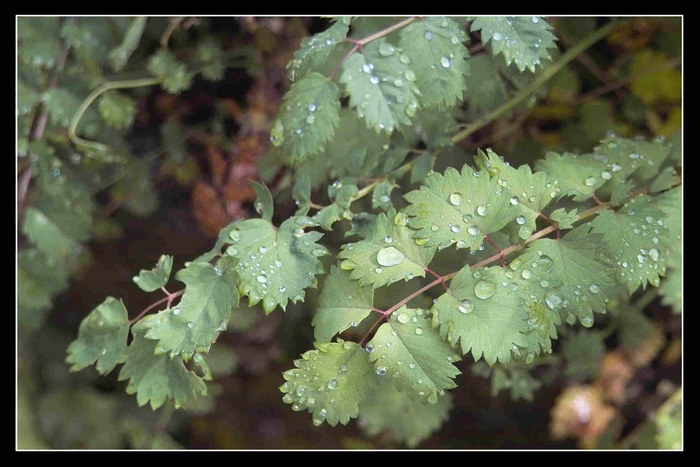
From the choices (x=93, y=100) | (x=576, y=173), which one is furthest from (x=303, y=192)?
(x=93, y=100)

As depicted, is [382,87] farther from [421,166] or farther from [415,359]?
[415,359]

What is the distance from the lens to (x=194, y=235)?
1.92m

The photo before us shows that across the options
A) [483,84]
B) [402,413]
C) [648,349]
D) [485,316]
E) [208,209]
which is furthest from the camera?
[648,349]

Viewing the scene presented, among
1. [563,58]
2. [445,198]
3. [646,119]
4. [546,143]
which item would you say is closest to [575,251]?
[445,198]

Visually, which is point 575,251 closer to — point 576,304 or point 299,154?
point 576,304

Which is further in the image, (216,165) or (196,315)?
(216,165)

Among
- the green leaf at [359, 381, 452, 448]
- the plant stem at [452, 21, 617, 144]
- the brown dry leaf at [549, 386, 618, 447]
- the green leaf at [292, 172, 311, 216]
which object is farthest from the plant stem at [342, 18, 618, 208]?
the brown dry leaf at [549, 386, 618, 447]

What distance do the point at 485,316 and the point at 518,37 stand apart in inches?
22.0

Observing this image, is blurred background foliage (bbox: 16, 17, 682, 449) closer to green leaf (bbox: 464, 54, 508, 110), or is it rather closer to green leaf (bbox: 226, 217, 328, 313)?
green leaf (bbox: 464, 54, 508, 110)

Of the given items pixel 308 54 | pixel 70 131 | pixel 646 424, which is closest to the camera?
pixel 308 54

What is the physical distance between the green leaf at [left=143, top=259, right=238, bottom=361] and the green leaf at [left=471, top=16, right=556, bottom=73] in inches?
26.4

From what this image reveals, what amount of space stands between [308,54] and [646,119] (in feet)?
4.28

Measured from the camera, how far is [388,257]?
90cm

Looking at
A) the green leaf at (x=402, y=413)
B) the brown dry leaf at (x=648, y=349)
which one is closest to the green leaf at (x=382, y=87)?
the green leaf at (x=402, y=413)
